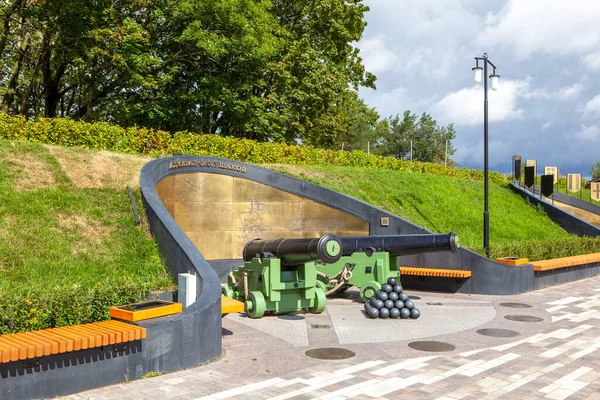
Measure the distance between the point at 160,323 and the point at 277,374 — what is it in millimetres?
1703

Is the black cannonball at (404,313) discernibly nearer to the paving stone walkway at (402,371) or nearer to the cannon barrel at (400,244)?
the paving stone walkway at (402,371)

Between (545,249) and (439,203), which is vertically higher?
(439,203)

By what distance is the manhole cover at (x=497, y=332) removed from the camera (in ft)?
31.4

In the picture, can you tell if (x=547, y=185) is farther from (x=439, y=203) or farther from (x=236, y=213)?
(x=236, y=213)

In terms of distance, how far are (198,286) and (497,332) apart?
5.58m

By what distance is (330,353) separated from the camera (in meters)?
8.20

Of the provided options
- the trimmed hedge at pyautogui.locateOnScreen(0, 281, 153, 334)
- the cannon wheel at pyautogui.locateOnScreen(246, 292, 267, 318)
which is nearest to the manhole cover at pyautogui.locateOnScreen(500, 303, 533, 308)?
the cannon wheel at pyautogui.locateOnScreen(246, 292, 267, 318)

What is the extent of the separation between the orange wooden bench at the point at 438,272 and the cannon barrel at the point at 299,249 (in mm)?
5271

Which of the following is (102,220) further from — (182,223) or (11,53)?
(11,53)

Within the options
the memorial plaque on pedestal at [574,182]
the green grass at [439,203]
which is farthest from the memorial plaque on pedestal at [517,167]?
the green grass at [439,203]

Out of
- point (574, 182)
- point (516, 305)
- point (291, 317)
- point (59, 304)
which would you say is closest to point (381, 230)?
point (516, 305)

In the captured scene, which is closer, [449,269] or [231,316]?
[231,316]

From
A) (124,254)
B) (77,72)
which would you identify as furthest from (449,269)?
(77,72)

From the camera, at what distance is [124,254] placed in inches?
444
